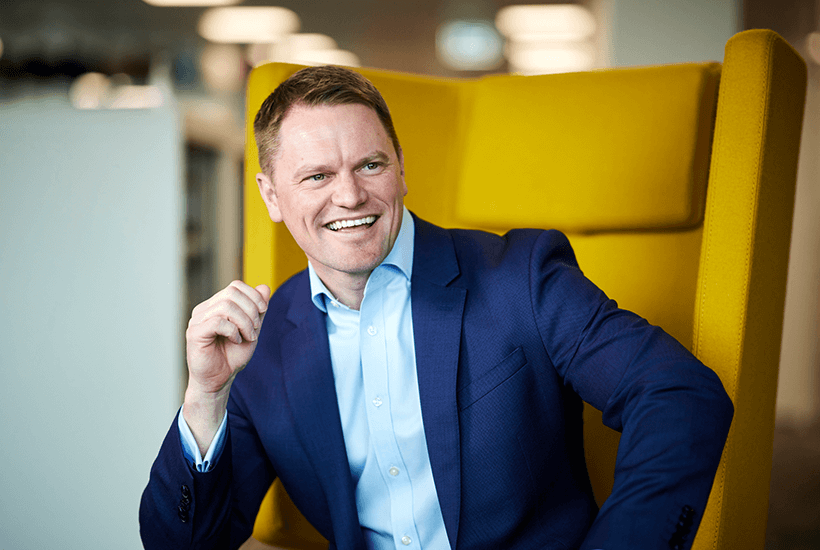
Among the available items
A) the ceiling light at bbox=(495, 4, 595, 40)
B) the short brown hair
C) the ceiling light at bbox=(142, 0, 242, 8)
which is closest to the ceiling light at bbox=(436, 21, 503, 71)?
the ceiling light at bbox=(495, 4, 595, 40)

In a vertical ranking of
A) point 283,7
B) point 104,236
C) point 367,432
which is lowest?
point 367,432

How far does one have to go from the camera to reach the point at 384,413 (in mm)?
989

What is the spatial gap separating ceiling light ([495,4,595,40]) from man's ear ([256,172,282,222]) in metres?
4.38

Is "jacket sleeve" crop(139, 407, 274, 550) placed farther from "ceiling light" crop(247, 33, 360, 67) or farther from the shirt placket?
"ceiling light" crop(247, 33, 360, 67)

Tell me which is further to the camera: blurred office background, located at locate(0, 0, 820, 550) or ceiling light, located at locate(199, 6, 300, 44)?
ceiling light, located at locate(199, 6, 300, 44)

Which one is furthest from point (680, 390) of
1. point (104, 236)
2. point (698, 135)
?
point (104, 236)

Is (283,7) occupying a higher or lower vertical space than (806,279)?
higher

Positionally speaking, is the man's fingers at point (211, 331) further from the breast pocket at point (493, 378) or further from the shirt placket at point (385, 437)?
the breast pocket at point (493, 378)

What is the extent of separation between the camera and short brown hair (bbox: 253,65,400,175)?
0.99 m

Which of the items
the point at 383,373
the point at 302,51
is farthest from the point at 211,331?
the point at 302,51

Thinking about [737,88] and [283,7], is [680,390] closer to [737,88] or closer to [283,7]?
[737,88]

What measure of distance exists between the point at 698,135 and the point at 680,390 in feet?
1.81

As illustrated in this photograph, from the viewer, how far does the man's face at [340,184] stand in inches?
38.6

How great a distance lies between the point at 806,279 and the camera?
10.8 ft
